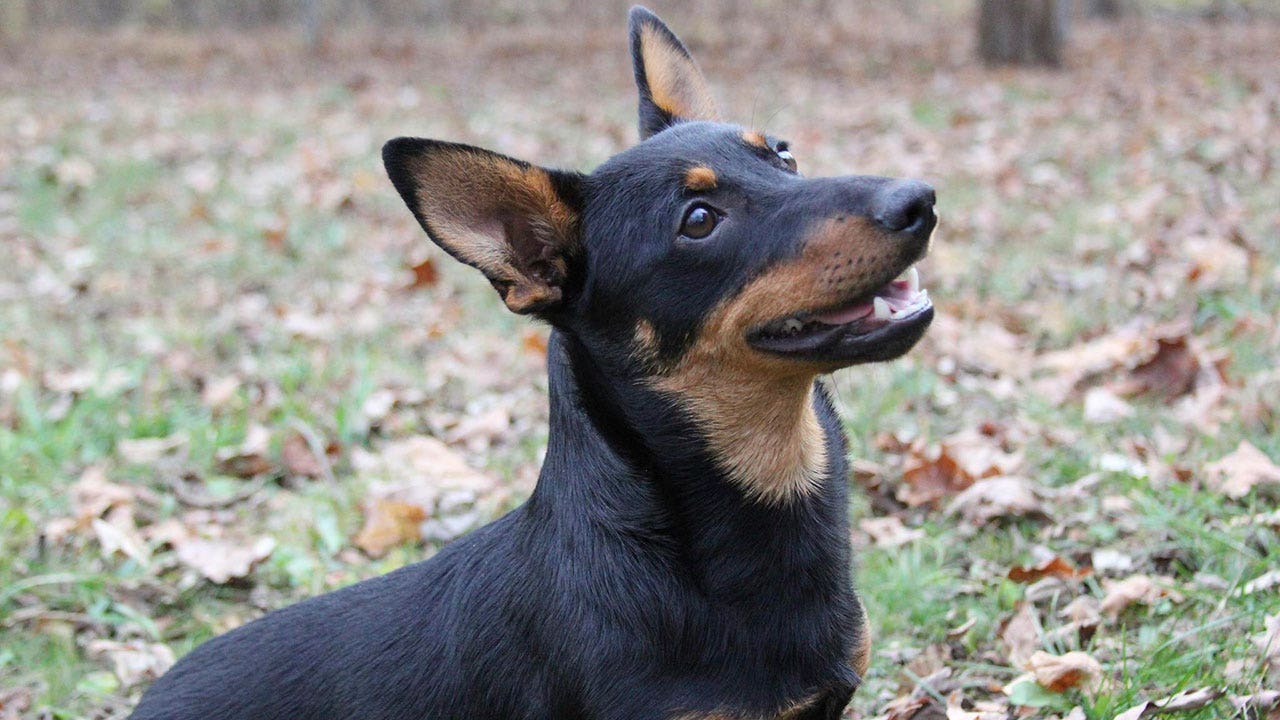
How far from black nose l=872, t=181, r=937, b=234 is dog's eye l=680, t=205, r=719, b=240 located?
0.40 meters

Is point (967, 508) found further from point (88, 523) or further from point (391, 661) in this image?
point (88, 523)

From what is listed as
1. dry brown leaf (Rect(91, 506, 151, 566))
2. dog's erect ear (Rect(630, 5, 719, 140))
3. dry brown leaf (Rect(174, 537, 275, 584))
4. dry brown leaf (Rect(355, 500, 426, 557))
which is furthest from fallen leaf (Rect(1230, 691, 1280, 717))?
dry brown leaf (Rect(91, 506, 151, 566))

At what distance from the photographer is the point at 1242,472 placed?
3801 mm

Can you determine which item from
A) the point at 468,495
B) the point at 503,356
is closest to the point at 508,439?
the point at 468,495

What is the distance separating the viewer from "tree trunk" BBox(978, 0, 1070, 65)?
13516 millimetres

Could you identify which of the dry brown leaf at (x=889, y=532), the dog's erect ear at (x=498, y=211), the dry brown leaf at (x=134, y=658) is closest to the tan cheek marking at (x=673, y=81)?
the dog's erect ear at (x=498, y=211)

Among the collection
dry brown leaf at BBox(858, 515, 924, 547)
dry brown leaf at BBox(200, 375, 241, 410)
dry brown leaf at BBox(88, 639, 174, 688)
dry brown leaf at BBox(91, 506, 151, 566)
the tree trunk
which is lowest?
the tree trunk

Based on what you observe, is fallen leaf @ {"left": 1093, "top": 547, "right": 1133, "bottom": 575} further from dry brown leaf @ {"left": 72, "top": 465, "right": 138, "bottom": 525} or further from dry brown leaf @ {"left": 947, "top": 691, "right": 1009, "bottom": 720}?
dry brown leaf @ {"left": 72, "top": 465, "right": 138, "bottom": 525}

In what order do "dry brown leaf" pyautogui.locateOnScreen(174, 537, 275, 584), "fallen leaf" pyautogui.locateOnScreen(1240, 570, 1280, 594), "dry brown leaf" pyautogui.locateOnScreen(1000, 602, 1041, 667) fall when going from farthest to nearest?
"dry brown leaf" pyautogui.locateOnScreen(174, 537, 275, 584)
"dry brown leaf" pyautogui.locateOnScreen(1000, 602, 1041, 667)
"fallen leaf" pyautogui.locateOnScreen(1240, 570, 1280, 594)

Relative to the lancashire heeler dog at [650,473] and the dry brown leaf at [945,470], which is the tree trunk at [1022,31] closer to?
the dry brown leaf at [945,470]

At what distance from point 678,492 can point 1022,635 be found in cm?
123

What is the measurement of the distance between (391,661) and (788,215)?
53.6 inches

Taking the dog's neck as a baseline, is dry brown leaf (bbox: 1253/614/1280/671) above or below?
below

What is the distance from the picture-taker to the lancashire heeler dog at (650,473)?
8.42ft
